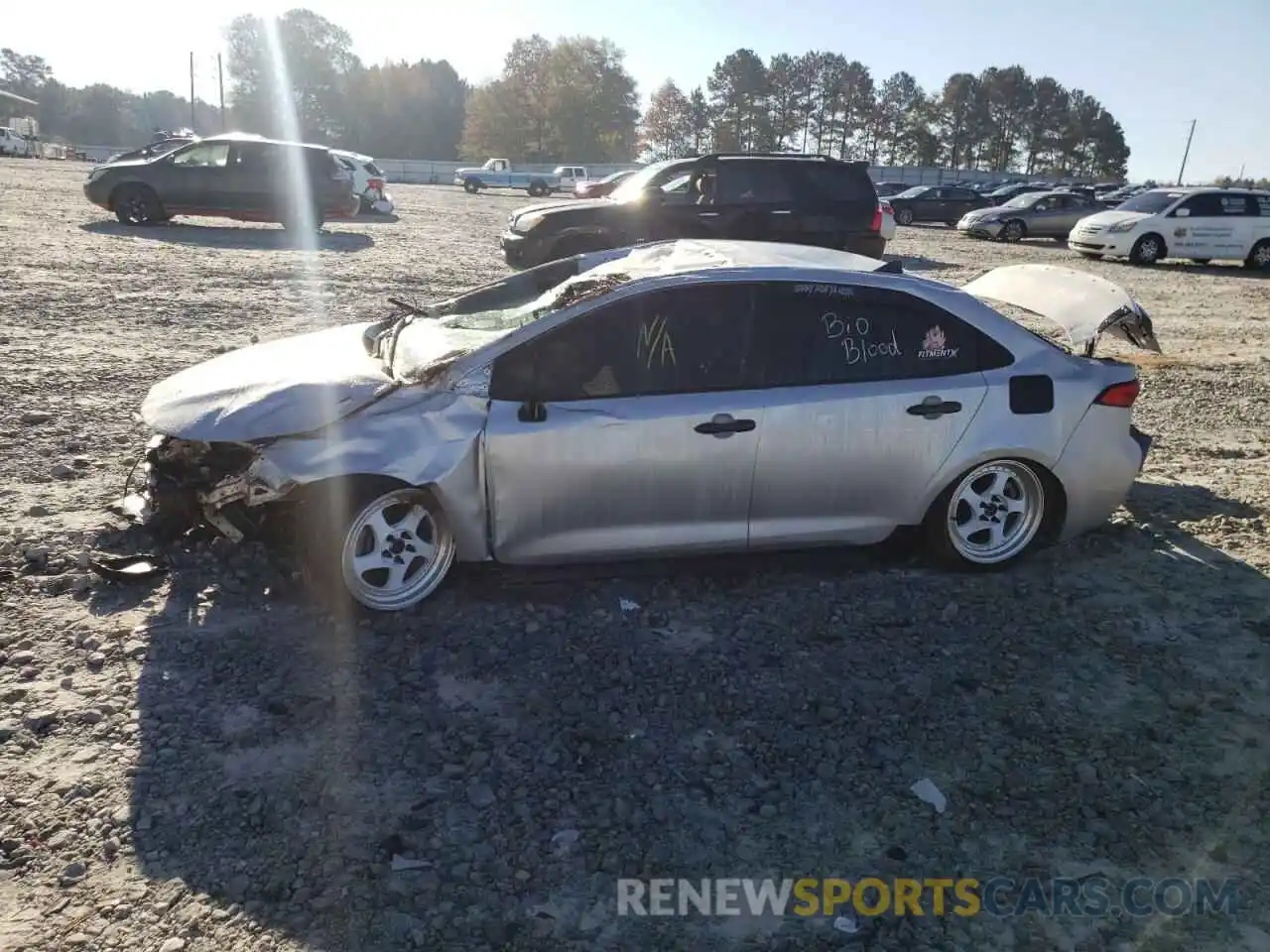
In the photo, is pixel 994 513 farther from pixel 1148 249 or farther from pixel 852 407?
pixel 1148 249

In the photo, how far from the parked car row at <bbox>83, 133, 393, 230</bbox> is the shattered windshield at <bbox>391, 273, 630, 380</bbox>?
15576 mm

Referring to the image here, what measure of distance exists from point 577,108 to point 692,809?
91.1m

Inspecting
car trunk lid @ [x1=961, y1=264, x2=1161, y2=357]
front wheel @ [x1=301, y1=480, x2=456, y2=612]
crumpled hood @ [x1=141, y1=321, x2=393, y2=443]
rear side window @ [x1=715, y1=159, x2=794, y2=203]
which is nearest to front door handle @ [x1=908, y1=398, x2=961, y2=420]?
car trunk lid @ [x1=961, y1=264, x2=1161, y2=357]

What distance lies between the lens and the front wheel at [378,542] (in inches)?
158

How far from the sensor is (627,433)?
416cm

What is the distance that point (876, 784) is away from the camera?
323cm

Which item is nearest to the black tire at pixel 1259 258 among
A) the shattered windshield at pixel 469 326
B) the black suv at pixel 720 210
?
the black suv at pixel 720 210

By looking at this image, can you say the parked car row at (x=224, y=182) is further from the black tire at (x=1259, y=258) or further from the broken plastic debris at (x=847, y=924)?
the black tire at (x=1259, y=258)

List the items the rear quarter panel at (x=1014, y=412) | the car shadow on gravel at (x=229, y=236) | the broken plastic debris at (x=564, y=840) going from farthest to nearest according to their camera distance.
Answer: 1. the car shadow on gravel at (x=229, y=236)
2. the rear quarter panel at (x=1014, y=412)
3. the broken plastic debris at (x=564, y=840)

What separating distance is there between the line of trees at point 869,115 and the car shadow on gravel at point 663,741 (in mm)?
89197

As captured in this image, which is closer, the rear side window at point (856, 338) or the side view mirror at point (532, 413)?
the side view mirror at point (532, 413)

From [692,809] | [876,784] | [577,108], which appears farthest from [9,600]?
[577,108]

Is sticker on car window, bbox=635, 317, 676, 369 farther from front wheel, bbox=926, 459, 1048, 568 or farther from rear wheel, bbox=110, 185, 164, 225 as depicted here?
rear wheel, bbox=110, 185, 164, 225

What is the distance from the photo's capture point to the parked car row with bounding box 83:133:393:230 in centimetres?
1847
